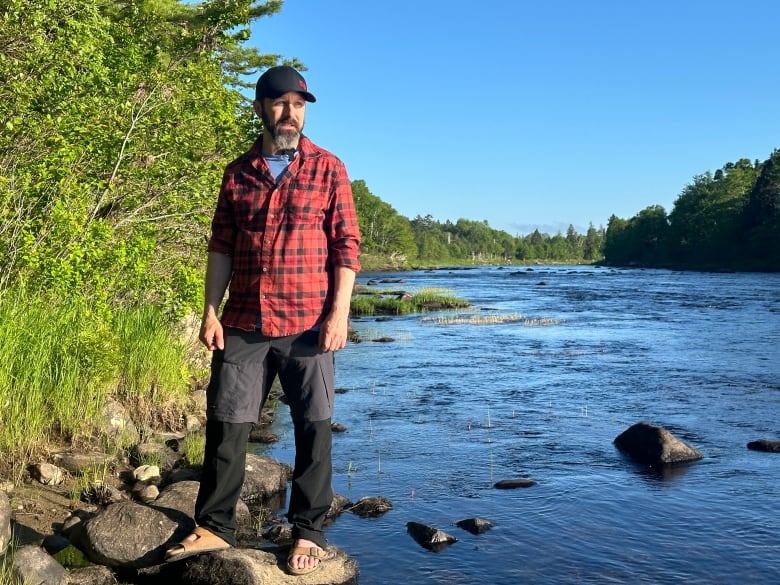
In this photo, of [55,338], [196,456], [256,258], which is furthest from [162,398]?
[256,258]

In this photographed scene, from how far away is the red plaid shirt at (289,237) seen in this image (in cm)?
427

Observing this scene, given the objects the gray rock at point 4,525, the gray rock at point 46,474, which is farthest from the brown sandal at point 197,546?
the gray rock at point 46,474

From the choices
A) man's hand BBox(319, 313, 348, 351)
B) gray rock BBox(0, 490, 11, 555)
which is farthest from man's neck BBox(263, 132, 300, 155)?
gray rock BBox(0, 490, 11, 555)

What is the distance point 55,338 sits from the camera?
7219 mm

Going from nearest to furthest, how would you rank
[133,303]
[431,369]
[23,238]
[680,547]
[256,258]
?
1. [256,258]
2. [680,547]
3. [23,238]
4. [133,303]
5. [431,369]

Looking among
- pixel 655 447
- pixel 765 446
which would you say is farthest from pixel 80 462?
pixel 765 446

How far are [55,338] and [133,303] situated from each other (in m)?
3.06

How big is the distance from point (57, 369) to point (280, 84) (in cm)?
444

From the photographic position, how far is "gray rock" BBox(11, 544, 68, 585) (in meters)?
4.40

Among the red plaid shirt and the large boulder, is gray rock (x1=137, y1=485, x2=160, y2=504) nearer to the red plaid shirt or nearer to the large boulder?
the red plaid shirt

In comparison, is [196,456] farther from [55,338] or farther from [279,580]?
[279,580]

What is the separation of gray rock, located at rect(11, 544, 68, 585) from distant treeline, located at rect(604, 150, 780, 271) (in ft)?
282

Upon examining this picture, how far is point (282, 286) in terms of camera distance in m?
4.27

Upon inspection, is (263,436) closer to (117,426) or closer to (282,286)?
(117,426)
